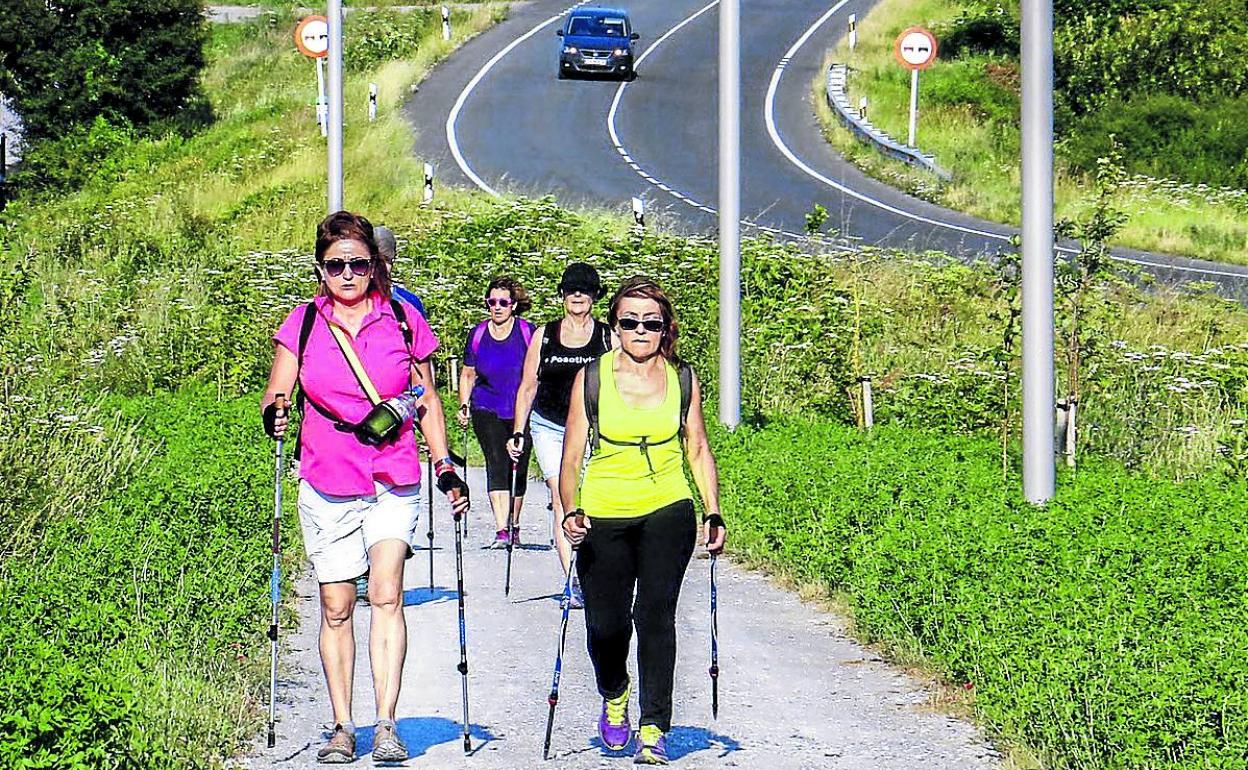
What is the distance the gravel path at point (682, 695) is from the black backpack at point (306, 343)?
1.27 meters

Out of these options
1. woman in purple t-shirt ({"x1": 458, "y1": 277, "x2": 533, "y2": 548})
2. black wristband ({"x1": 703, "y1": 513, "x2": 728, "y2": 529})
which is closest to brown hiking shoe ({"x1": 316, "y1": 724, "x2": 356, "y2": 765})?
black wristband ({"x1": 703, "y1": 513, "x2": 728, "y2": 529})

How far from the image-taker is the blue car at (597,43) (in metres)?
47.2

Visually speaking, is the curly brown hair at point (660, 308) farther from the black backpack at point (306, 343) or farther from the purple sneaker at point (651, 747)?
the purple sneaker at point (651, 747)

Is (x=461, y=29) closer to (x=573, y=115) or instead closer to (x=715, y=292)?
(x=573, y=115)

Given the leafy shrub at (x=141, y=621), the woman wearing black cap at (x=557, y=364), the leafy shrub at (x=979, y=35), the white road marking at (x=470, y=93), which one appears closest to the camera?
the leafy shrub at (x=141, y=621)

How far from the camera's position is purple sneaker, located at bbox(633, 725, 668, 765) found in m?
7.73

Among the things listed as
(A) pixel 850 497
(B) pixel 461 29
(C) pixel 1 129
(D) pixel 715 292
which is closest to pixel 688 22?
(B) pixel 461 29

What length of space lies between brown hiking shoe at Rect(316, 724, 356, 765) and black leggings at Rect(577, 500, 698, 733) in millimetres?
→ 998

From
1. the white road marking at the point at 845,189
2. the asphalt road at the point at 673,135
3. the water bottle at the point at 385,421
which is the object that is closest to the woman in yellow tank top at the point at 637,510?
the water bottle at the point at 385,421

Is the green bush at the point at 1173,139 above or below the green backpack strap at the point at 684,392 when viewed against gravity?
above

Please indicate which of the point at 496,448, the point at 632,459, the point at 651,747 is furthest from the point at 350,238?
the point at 496,448

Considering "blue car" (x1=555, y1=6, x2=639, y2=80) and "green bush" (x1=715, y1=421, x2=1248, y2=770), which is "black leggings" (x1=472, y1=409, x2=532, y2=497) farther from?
"blue car" (x1=555, y1=6, x2=639, y2=80)

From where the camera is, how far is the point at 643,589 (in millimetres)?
7820

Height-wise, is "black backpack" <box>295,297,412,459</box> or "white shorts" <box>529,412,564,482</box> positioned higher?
"black backpack" <box>295,297,412,459</box>
